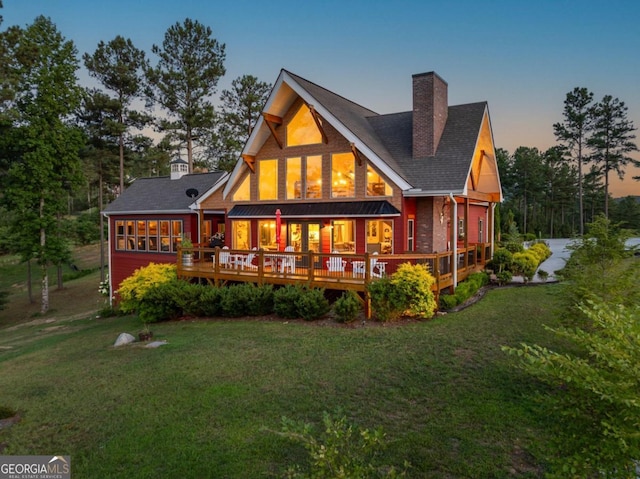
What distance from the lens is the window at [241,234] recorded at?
18344 millimetres

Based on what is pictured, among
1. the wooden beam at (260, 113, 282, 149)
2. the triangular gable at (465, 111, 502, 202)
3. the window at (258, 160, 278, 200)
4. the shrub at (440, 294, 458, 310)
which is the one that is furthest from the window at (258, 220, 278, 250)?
the triangular gable at (465, 111, 502, 202)

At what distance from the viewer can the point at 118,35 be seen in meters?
33.2

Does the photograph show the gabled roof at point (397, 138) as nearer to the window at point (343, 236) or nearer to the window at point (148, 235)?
the window at point (343, 236)

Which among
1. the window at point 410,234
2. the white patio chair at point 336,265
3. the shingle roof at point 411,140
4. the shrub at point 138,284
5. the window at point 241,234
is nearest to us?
the white patio chair at point 336,265

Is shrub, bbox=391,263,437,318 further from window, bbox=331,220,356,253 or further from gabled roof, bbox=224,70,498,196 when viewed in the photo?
window, bbox=331,220,356,253

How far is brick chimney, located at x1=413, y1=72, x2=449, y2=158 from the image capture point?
53.8 feet

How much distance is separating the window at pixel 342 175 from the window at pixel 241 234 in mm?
4630

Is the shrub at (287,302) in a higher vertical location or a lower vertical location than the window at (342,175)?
lower

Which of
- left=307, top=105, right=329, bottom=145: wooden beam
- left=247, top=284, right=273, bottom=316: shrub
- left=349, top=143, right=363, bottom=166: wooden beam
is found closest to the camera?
left=247, top=284, right=273, bottom=316: shrub

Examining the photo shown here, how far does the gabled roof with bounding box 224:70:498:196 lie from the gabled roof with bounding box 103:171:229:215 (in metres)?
4.64

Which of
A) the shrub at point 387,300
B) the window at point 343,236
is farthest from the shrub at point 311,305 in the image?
the window at point 343,236

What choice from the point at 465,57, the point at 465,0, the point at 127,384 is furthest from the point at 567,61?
the point at 127,384

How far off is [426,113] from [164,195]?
15.5 m

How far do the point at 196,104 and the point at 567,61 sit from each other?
28.7m
